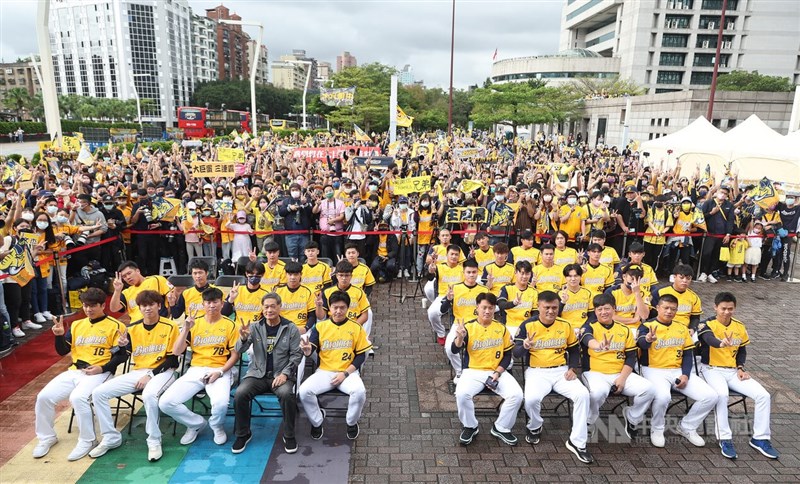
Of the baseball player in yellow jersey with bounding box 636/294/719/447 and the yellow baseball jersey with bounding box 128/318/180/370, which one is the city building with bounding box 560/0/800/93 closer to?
the baseball player in yellow jersey with bounding box 636/294/719/447

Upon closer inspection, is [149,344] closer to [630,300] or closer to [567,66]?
[630,300]

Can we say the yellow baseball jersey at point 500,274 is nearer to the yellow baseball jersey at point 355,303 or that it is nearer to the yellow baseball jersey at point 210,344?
the yellow baseball jersey at point 355,303

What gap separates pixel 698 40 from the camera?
234 ft

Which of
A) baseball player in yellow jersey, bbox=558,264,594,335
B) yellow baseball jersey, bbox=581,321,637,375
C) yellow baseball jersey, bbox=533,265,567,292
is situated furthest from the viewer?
yellow baseball jersey, bbox=533,265,567,292

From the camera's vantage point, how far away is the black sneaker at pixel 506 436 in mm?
5727

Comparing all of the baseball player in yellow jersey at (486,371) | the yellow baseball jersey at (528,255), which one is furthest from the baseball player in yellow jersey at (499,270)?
the baseball player in yellow jersey at (486,371)

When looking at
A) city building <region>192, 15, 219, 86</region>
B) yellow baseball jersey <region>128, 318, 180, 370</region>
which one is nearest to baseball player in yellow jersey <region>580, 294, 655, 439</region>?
yellow baseball jersey <region>128, 318, 180, 370</region>

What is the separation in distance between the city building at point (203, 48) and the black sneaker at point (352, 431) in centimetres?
13118

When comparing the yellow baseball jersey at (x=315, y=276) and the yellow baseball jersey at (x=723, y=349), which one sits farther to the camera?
the yellow baseball jersey at (x=315, y=276)

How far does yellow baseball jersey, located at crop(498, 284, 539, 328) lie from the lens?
7195mm

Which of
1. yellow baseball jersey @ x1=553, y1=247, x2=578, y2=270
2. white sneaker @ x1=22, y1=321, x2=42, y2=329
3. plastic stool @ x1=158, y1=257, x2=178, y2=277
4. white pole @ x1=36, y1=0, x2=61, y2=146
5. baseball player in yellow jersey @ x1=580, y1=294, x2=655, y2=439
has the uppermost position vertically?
white pole @ x1=36, y1=0, x2=61, y2=146

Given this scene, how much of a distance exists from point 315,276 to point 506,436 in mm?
3686

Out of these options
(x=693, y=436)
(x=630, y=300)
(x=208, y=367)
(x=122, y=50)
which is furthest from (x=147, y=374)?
(x=122, y=50)

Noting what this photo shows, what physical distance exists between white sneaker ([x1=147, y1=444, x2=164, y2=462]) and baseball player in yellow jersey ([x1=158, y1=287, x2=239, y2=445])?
291 mm
